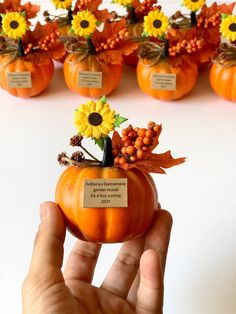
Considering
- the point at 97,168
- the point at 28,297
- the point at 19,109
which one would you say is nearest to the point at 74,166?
the point at 97,168

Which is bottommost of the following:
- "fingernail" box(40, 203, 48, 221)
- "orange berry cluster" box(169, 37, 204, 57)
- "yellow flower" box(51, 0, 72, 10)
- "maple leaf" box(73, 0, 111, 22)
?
"fingernail" box(40, 203, 48, 221)

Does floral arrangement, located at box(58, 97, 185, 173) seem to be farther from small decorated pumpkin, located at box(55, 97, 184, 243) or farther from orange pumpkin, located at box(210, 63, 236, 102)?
orange pumpkin, located at box(210, 63, 236, 102)

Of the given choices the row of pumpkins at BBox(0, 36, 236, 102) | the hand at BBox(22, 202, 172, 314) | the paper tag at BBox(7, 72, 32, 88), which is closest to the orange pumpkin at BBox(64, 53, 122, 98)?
the row of pumpkins at BBox(0, 36, 236, 102)

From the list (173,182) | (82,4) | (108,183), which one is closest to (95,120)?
(108,183)

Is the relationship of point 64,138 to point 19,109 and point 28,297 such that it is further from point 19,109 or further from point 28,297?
point 28,297

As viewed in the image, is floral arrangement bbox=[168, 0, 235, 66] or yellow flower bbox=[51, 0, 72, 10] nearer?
floral arrangement bbox=[168, 0, 235, 66]

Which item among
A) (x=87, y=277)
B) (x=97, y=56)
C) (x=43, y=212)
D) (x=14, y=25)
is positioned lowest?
(x=87, y=277)

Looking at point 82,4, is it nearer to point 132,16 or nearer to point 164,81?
point 132,16
